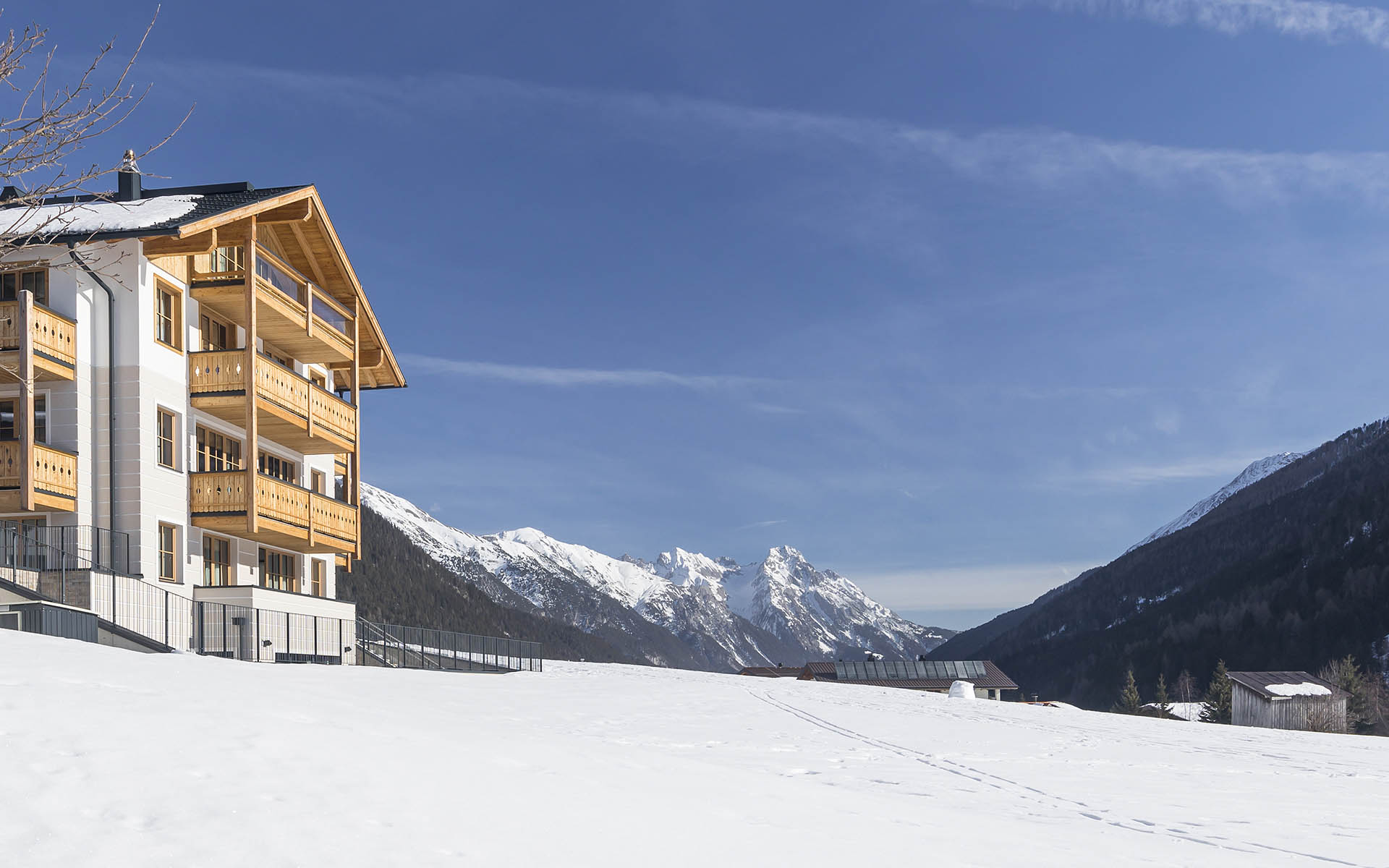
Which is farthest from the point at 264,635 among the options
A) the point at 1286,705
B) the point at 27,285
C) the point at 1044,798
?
the point at 1286,705

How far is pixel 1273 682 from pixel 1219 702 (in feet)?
60.9

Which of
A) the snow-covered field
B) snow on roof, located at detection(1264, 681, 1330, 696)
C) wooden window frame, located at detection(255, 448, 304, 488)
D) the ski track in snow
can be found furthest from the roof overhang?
snow on roof, located at detection(1264, 681, 1330, 696)

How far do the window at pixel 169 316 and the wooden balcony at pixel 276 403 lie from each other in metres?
0.60

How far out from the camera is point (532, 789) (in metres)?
9.86

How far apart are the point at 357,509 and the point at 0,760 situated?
30.0 meters

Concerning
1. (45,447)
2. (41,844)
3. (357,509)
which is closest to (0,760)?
(41,844)

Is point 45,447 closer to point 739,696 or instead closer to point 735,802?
point 739,696

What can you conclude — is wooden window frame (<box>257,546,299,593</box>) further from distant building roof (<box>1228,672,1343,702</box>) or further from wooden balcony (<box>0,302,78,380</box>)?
distant building roof (<box>1228,672,1343,702</box>)

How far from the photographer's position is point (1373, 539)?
168250mm

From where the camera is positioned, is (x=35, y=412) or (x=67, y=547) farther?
(x=35, y=412)

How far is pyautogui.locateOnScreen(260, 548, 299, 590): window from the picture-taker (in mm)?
34406

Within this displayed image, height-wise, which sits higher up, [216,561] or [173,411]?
[173,411]

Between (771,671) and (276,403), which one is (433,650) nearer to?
(276,403)

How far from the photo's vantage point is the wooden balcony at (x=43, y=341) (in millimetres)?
25312
